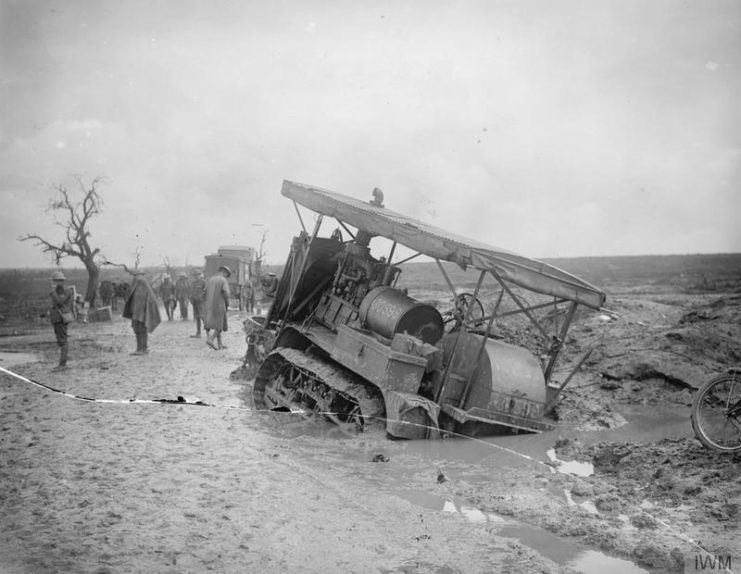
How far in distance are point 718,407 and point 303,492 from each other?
4.31 m

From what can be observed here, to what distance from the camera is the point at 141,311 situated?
986 centimetres

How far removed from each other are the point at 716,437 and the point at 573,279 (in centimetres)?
238

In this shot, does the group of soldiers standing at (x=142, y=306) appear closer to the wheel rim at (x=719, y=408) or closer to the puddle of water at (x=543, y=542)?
the puddle of water at (x=543, y=542)

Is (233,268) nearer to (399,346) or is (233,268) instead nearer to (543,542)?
(399,346)

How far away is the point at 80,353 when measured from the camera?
8.13 m

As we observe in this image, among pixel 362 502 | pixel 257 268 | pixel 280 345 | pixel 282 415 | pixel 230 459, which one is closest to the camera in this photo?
pixel 362 502

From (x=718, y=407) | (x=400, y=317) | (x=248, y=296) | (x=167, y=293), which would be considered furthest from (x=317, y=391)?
(x=248, y=296)

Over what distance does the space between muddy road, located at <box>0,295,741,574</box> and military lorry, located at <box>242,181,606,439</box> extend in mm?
414

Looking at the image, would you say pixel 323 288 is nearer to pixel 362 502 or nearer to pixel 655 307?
pixel 362 502

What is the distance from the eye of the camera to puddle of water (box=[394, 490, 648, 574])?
3.82 metres

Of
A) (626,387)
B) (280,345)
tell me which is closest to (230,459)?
(280,345)

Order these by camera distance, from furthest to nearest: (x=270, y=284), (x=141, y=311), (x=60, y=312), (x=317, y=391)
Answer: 1. (x=141, y=311)
2. (x=270, y=284)
3. (x=317, y=391)
4. (x=60, y=312)

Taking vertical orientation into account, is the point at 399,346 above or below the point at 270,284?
below

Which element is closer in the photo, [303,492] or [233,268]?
[303,492]
